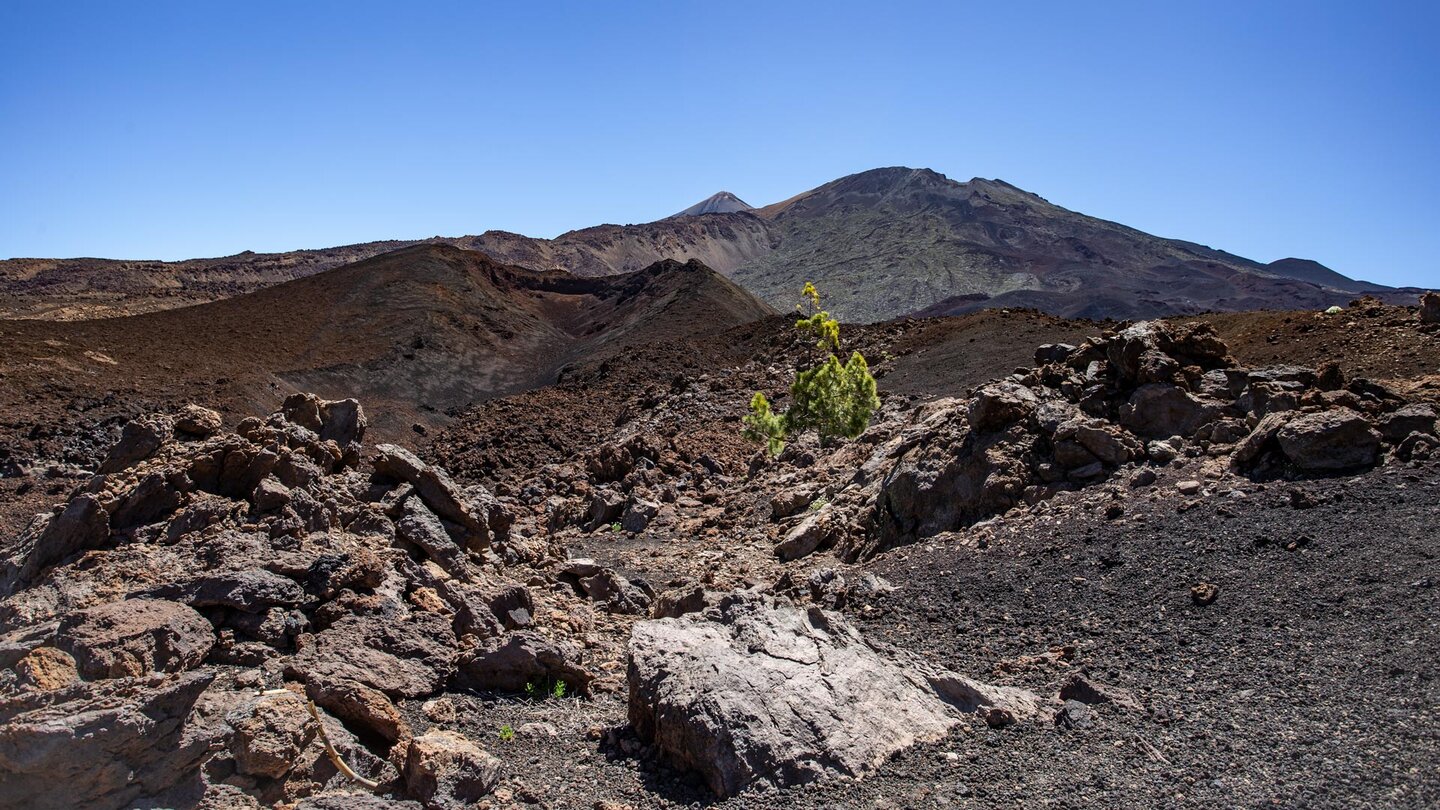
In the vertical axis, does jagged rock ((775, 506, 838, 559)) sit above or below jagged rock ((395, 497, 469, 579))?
below

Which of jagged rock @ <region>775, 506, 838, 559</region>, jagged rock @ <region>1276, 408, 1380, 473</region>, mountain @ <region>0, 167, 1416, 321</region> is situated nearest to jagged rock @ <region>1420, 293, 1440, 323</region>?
jagged rock @ <region>1276, 408, 1380, 473</region>

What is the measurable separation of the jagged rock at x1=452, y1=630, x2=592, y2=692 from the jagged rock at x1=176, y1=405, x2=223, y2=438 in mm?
3782

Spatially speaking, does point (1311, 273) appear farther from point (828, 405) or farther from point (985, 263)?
point (828, 405)

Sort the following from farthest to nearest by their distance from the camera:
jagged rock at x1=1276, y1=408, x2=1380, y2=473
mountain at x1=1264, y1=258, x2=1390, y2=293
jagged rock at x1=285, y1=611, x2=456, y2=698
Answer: mountain at x1=1264, y1=258, x2=1390, y2=293 < jagged rock at x1=1276, y1=408, x2=1380, y2=473 < jagged rock at x1=285, y1=611, x2=456, y2=698

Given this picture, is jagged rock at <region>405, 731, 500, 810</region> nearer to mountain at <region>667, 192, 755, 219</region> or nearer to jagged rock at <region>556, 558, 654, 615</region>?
jagged rock at <region>556, 558, 654, 615</region>

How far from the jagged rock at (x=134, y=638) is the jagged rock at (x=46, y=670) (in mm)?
59

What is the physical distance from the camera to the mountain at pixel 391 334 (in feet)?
77.7

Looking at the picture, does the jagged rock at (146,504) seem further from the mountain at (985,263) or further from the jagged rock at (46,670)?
the mountain at (985,263)

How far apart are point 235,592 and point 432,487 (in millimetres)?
3249

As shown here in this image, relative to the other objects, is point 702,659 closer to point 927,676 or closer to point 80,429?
point 927,676

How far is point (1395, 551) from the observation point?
21.7ft

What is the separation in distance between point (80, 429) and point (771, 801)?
19.8 m

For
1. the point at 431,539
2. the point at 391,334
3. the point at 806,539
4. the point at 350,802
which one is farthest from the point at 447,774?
the point at 391,334

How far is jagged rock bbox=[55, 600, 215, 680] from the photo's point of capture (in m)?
4.90
